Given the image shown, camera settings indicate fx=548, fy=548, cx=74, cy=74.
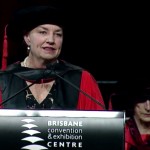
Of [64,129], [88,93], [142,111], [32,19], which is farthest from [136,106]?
[64,129]

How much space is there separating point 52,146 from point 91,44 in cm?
231

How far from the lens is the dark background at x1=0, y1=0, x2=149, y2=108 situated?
3.81 m

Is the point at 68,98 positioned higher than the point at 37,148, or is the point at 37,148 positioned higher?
the point at 68,98

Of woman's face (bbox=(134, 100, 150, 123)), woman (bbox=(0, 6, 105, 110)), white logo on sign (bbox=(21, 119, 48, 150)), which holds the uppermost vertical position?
woman (bbox=(0, 6, 105, 110))

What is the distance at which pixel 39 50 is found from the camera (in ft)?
7.88

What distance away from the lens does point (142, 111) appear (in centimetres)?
325

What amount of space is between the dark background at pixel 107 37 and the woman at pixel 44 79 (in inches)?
51.0

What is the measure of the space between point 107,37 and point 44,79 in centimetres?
162

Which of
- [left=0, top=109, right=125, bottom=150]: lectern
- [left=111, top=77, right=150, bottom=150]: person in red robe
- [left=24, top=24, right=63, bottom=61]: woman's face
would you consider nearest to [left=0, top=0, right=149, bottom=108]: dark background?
[left=111, top=77, right=150, bottom=150]: person in red robe

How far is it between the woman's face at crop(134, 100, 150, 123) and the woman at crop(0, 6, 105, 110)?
85 centimetres

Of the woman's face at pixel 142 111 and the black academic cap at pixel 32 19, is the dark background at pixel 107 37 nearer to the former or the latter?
the woman's face at pixel 142 111

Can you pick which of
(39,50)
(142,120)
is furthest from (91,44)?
(39,50)

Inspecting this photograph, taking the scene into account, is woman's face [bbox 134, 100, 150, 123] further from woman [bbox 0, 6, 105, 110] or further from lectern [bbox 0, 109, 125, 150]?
lectern [bbox 0, 109, 125, 150]

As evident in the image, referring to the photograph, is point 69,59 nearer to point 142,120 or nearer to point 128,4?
point 128,4
